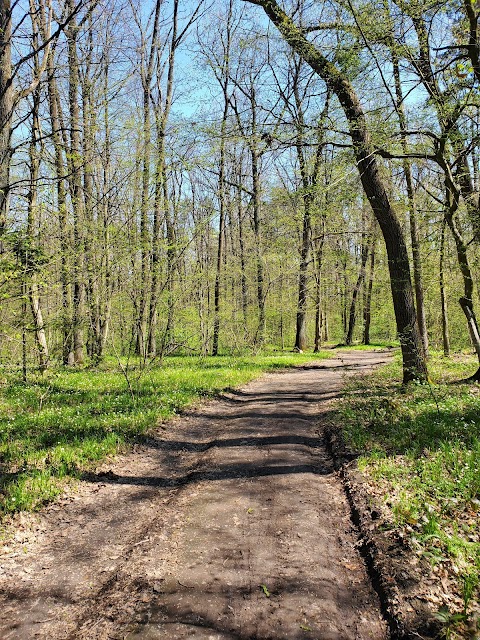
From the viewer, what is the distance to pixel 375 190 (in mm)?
10039

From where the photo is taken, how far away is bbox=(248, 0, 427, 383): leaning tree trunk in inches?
352

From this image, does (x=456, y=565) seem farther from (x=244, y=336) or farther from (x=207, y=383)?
(x=244, y=336)

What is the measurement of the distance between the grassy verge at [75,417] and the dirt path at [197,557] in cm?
43

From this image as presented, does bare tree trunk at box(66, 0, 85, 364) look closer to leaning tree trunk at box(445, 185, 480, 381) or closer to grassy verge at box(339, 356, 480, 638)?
grassy verge at box(339, 356, 480, 638)

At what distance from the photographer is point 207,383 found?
11586 mm

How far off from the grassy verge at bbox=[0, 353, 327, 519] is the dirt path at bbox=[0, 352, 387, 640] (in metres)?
0.43

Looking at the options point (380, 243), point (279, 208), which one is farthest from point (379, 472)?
point (380, 243)

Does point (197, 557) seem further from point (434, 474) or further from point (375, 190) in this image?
point (375, 190)

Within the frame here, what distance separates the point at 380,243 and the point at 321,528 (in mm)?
25867

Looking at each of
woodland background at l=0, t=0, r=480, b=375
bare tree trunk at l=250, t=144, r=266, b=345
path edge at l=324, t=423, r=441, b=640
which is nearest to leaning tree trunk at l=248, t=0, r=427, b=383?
woodland background at l=0, t=0, r=480, b=375

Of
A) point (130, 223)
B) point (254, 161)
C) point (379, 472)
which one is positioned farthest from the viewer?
point (254, 161)

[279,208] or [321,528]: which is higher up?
[279,208]

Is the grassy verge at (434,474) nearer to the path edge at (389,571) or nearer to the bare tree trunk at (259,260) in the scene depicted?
the path edge at (389,571)

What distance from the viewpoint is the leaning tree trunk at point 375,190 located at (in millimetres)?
8945
